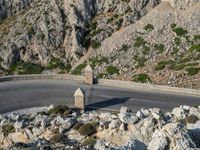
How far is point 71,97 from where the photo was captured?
197 feet

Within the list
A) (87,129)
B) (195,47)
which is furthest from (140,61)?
(87,129)

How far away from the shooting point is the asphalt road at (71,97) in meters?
57.7

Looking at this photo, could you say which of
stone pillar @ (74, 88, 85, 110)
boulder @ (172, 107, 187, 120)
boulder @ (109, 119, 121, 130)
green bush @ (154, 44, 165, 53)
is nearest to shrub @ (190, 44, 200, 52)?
green bush @ (154, 44, 165, 53)

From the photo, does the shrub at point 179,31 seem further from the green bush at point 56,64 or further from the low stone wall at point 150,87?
the low stone wall at point 150,87

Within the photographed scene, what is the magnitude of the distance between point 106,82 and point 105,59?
14508 millimetres

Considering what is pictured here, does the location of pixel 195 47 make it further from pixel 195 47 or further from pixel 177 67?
pixel 177 67

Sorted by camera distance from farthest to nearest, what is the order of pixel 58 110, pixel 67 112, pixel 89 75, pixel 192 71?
pixel 192 71 < pixel 89 75 < pixel 58 110 < pixel 67 112

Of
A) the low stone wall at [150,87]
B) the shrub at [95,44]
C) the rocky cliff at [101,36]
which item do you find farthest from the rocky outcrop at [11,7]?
the low stone wall at [150,87]

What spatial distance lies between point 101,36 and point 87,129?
137ft

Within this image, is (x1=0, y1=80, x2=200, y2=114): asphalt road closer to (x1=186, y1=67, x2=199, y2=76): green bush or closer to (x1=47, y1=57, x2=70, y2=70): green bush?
(x1=186, y1=67, x2=199, y2=76): green bush

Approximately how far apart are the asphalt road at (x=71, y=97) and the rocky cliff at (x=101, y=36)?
1232cm

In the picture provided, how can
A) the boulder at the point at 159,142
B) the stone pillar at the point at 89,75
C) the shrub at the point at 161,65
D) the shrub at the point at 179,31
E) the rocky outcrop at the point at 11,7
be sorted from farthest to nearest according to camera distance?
1. the rocky outcrop at the point at 11,7
2. the shrub at the point at 179,31
3. the shrub at the point at 161,65
4. the stone pillar at the point at 89,75
5. the boulder at the point at 159,142

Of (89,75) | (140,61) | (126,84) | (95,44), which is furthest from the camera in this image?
(95,44)

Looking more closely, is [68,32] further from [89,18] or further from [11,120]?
[11,120]
